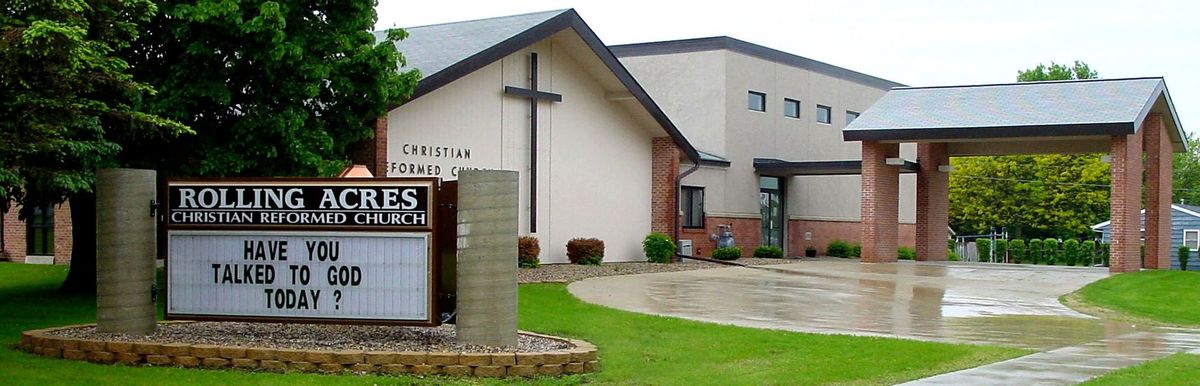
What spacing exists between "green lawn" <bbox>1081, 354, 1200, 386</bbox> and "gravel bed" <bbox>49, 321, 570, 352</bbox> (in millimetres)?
5171

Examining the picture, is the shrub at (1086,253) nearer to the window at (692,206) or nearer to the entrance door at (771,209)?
the entrance door at (771,209)

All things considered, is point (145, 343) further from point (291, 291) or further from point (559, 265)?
point (559, 265)

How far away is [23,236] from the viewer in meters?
31.9

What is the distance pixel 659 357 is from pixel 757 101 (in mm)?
29401

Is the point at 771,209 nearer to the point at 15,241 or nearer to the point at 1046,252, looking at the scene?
the point at 1046,252

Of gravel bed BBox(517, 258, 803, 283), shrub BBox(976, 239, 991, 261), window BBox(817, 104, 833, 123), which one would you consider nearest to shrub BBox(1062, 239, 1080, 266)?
shrub BBox(976, 239, 991, 261)

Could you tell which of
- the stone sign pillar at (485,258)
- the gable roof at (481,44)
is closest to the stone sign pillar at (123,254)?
the stone sign pillar at (485,258)

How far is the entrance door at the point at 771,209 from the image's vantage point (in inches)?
1678

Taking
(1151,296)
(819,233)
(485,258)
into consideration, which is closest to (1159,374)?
(485,258)

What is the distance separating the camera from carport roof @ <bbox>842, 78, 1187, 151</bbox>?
1261 inches

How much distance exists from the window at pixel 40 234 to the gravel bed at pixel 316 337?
18.5 metres

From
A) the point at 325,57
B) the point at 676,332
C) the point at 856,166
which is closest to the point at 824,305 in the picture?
the point at 676,332

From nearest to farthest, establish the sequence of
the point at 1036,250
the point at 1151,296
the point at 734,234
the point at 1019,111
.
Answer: the point at 1151,296 < the point at 1019,111 < the point at 734,234 < the point at 1036,250

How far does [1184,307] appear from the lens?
73.7 feet
